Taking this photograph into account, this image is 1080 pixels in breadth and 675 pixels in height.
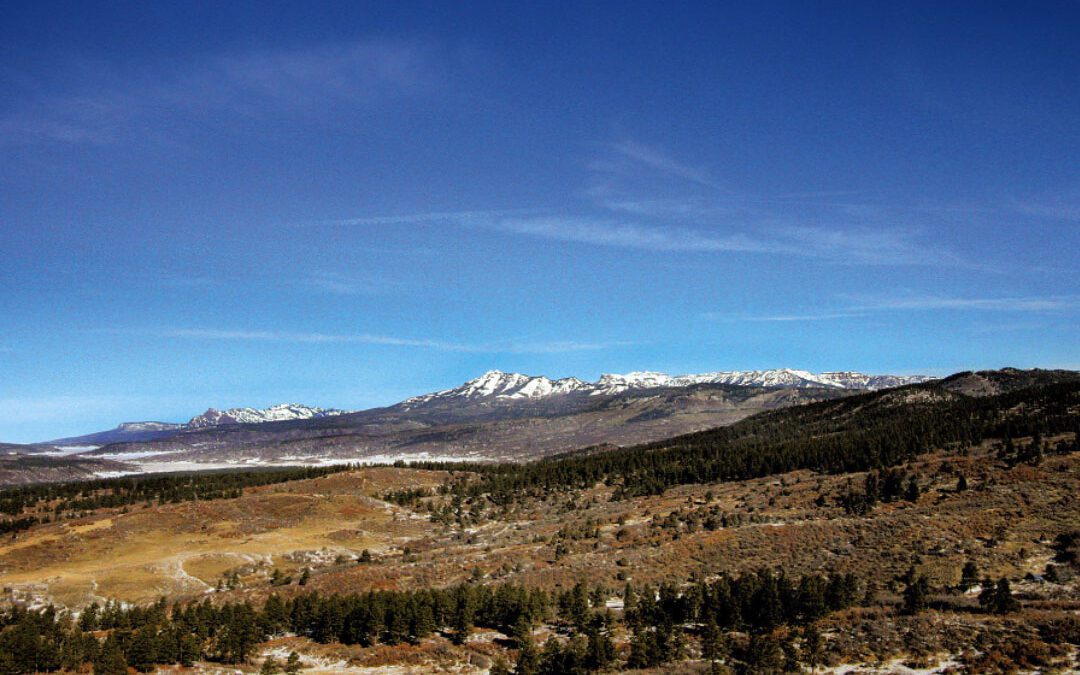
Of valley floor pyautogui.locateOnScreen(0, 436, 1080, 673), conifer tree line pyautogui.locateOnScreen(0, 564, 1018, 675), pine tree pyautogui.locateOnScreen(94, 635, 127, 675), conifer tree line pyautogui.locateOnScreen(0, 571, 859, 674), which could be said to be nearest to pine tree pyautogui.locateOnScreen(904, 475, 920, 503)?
valley floor pyautogui.locateOnScreen(0, 436, 1080, 673)

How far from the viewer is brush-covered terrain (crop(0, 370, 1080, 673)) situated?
32500 mm

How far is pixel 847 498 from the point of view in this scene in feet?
225

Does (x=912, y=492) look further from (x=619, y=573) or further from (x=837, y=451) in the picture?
(x=837, y=451)

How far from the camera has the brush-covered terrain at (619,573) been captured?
1280 inches

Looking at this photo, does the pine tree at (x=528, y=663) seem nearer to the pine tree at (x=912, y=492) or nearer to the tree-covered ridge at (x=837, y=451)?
the pine tree at (x=912, y=492)

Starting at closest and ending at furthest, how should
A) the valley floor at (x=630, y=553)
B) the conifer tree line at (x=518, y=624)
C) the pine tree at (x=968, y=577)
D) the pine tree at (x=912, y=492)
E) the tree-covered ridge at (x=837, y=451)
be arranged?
the valley floor at (x=630, y=553)
the conifer tree line at (x=518, y=624)
the pine tree at (x=968, y=577)
the pine tree at (x=912, y=492)
the tree-covered ridge at (x=837, y=451)

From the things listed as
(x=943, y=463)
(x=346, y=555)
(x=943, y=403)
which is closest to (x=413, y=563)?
(x=346, y=555)

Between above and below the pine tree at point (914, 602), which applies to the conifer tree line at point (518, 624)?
below

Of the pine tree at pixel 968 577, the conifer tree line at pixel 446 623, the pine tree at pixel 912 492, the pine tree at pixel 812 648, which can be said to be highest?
the pine tree at pixel 912 492

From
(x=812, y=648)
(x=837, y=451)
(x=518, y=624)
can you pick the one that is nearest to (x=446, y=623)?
(x=518, y=624)

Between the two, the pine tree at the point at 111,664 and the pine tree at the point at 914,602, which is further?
the pine tree at the point at 914,602

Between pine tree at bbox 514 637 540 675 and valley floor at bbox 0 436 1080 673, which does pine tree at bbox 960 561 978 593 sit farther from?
pine tree at bbox 514 637 540 675

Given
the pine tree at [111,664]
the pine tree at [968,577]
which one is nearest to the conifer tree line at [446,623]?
the pine tree at [111,664]

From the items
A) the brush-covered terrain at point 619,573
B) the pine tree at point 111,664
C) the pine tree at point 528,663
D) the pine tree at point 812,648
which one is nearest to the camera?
the pine tree at point 812,648
